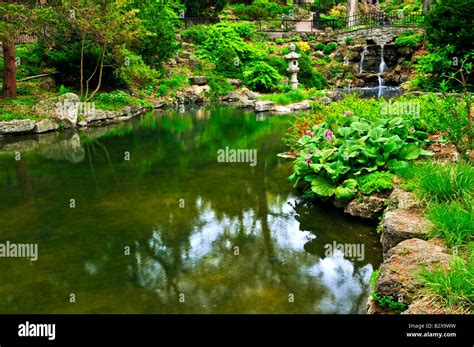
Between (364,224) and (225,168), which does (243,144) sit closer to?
(225,168)

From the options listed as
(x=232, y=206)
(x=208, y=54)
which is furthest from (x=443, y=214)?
(x=208, y=54)

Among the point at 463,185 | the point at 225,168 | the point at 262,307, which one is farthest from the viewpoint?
the point at 225,168

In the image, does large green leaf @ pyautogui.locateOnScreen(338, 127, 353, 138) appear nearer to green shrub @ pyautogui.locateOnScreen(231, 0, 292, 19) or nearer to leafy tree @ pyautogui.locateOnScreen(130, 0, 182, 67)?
leafy tree @ pyautogui.locateOnScreen(130, 0, 182, 67)

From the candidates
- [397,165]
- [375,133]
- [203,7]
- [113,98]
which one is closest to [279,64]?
[203,7]

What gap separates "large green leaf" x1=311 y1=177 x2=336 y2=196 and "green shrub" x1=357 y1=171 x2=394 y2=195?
51cm

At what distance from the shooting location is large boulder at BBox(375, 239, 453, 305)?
4.09 meters

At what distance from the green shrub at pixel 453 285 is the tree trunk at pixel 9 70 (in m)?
16.8

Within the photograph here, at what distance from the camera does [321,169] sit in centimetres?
797

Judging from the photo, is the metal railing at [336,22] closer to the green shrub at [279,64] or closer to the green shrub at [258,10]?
the green shrub at [258,10]

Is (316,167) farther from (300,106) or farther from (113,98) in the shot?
(113,98)

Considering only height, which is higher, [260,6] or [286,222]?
[260,6]

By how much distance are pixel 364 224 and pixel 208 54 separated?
25747mm

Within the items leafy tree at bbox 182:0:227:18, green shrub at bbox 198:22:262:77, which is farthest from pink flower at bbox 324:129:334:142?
leafy tree at bbox 182:0:227:18

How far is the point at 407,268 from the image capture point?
4.25 meters
